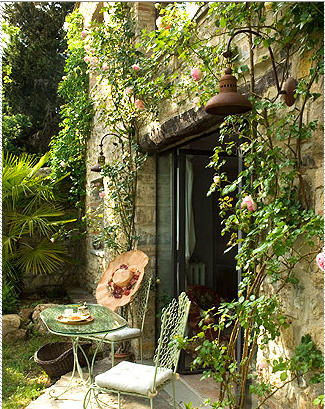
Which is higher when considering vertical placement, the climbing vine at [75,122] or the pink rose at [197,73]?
the climbing vine at [75,122]

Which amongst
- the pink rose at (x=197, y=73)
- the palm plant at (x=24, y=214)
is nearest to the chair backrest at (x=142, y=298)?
the pink rose at (x=197, y=73)

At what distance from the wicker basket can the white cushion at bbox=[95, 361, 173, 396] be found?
1284 mm

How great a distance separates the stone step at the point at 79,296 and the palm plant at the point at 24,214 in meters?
0.60

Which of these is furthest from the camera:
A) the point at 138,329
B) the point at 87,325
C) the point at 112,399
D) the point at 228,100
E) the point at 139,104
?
the point at 139,104

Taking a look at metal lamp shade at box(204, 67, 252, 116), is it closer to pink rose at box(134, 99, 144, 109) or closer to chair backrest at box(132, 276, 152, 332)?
pink rose at box(134, 99, 144, 109)

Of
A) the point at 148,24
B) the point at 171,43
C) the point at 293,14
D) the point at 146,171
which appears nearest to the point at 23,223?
the point at 146,171

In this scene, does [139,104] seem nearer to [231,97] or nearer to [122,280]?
[122,280]

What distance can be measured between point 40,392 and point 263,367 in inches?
98.8

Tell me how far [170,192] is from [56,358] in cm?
211

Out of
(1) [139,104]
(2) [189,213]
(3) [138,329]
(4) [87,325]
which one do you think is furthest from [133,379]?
(1) [139,104]

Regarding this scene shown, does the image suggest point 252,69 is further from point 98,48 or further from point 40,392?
point 40,392

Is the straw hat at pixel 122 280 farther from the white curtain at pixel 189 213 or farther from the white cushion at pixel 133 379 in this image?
the white cushion at pixel 133 379

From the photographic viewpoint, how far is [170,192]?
4.38 metres

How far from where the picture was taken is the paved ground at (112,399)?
3.40m
